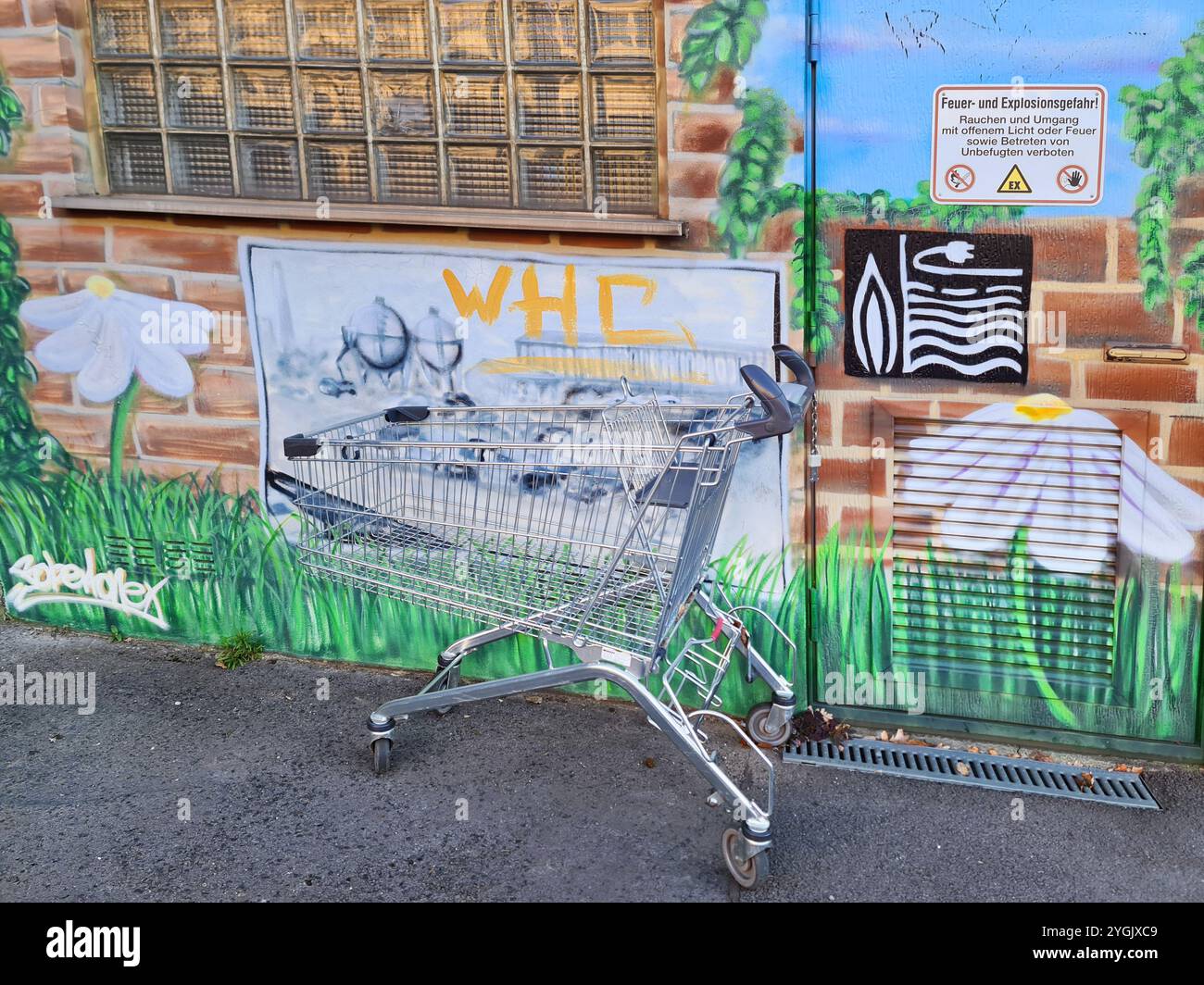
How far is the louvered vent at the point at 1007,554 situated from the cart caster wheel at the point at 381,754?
1851mm

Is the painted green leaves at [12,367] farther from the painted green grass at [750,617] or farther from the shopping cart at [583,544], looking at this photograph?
the shopping cart at [583,544]

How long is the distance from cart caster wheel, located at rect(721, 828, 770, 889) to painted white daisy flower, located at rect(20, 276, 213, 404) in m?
2.89

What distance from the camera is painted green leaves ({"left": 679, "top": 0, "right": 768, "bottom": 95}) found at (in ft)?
14.7

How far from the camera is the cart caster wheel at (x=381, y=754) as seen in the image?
4617 mm

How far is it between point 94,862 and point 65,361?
2.27 m

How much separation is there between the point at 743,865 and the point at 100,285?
11.3ft

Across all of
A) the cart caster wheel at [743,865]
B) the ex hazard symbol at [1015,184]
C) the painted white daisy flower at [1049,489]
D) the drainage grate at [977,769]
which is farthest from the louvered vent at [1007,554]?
the cart caster wheel at [743,865]

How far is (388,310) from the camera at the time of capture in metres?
5.09

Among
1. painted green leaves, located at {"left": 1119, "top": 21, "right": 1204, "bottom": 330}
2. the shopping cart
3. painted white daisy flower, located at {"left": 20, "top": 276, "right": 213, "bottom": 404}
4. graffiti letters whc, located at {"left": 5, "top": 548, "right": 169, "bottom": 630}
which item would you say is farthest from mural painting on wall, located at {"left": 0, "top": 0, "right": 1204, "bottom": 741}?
graffiti letters whc, located at {"left": 5, "top": 548, "right": 169, "bottom": 630}

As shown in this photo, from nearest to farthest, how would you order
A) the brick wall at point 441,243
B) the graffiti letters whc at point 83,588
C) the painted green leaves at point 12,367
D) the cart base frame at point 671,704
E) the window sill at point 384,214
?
the cart base frame at point 671,704 → the brick wall at point 441,243 → the window sill at point 384,214 → the painted green leaves at point 12,367 → the graffiti letters whc at point 83,588

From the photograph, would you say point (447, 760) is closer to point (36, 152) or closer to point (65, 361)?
point (65, 361)

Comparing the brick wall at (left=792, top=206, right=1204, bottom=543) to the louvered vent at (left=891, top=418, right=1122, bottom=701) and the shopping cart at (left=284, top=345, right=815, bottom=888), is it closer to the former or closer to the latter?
the louvered vent at (left=891, top=418, right=1122, bottom=701)

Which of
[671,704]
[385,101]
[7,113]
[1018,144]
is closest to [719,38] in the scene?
[1018,144]

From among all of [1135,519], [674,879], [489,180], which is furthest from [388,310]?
[1135,519]
